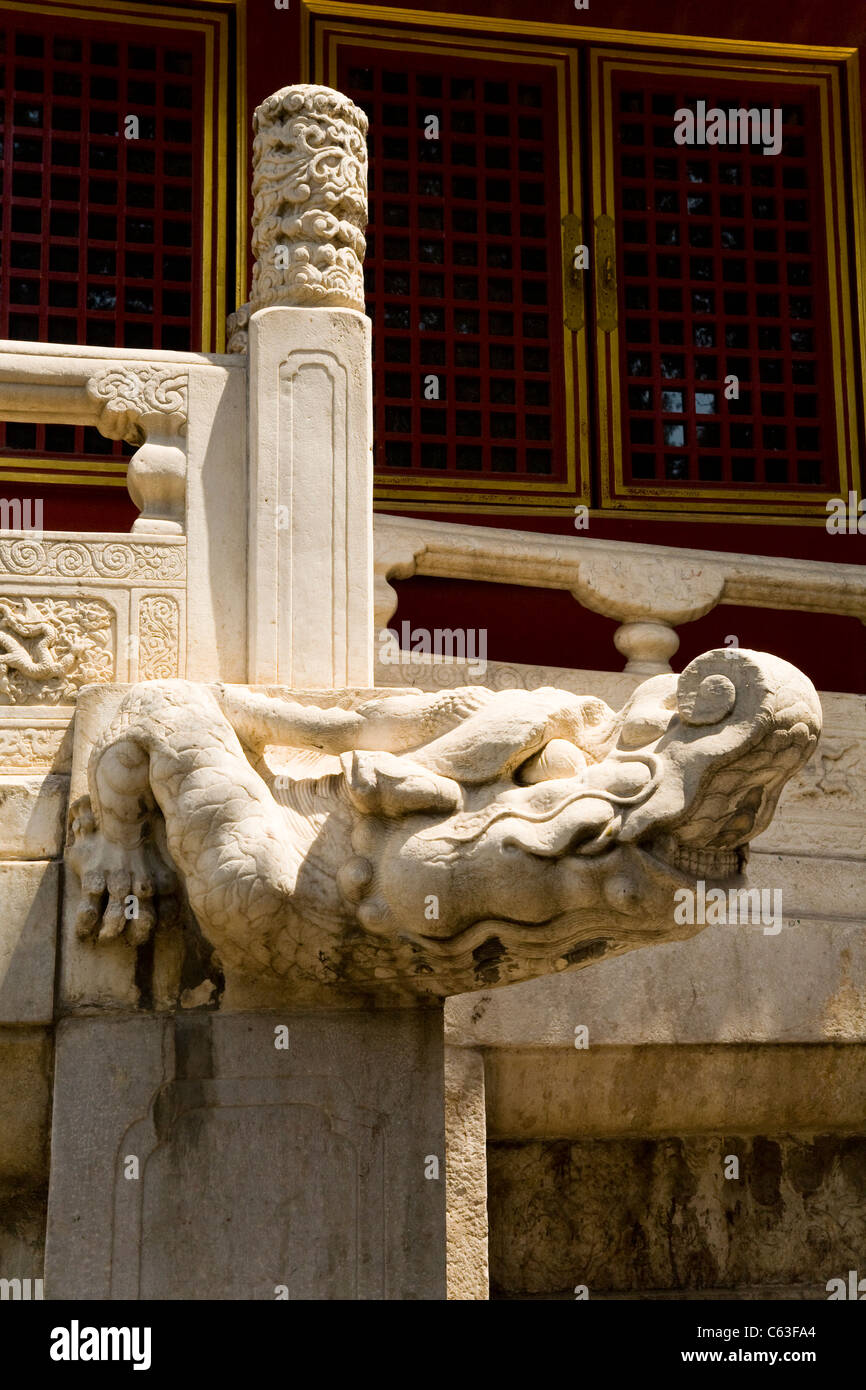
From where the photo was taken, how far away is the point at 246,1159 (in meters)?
4.71

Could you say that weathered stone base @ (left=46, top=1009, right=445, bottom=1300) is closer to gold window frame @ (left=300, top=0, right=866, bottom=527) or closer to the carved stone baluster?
the carved stone baluster

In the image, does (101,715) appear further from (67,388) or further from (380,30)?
(380,30)

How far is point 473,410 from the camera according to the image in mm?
9703

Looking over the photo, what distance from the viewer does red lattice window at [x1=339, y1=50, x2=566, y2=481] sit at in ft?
31.6

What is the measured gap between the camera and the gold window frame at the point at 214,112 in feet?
30.6

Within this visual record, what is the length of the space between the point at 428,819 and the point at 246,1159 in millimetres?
1017

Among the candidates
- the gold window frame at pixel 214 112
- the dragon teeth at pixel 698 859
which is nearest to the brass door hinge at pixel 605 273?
the gold window frame at pixel 214 112

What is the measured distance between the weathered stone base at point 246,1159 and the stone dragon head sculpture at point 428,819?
7.6 inches

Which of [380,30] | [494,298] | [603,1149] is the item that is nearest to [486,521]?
[494,298]

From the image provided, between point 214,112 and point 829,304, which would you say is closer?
point 214,112

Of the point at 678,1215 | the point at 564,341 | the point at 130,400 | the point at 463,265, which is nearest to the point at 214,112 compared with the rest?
the point at 463,265

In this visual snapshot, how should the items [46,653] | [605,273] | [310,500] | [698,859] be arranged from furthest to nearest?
[605,273] → [310,500] → [46,653] → [698,859]

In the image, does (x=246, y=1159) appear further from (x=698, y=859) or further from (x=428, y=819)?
(x=698, y=859)

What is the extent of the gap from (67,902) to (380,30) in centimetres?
644
